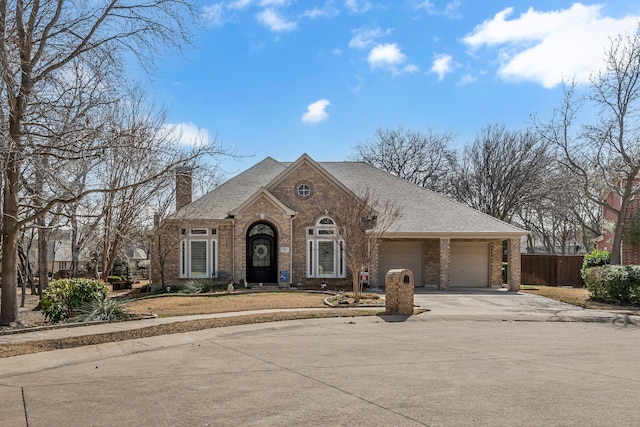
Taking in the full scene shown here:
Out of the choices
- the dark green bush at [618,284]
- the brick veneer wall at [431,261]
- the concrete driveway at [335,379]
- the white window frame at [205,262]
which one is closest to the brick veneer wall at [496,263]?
the brick veneer wall at [431,261]

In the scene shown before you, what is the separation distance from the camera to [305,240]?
27.0 metres

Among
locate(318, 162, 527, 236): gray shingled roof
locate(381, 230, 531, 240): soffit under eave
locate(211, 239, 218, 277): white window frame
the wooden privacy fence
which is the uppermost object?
locate(318, 162, 527, 236): gray shingled roof

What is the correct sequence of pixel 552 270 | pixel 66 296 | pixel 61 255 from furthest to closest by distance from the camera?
pixel 61 255, pixel 552 270, pixel 66 296

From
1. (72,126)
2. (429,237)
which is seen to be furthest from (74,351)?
(429,237)

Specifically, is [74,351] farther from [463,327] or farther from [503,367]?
[463,327]

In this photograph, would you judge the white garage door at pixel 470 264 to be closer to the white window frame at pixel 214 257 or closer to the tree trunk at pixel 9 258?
the white window frame at pixel 214 257

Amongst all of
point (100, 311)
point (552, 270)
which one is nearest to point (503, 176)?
point (552, 270)

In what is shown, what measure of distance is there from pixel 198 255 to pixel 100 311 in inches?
491

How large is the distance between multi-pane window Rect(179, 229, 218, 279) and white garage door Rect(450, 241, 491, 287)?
12.1m

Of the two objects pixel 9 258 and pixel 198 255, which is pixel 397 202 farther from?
pixel 9 258

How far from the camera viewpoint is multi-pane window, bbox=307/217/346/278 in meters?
27.0

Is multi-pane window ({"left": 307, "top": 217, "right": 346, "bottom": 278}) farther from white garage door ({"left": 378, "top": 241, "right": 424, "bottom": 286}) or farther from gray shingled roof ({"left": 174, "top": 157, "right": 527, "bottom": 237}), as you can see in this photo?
gray shingled roof ({"left": 174, "top": 157, "right": 527, "bottom": 237})

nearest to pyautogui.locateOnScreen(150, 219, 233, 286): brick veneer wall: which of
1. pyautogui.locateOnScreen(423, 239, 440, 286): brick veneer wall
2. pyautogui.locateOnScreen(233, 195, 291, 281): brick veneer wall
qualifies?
pyautogui.locateOnScreen(233, 195, 291, 281): brick veneer wall

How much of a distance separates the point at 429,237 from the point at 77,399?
21352mm
